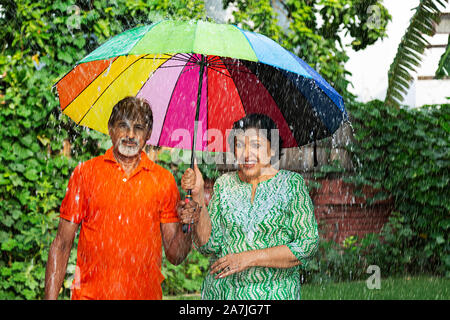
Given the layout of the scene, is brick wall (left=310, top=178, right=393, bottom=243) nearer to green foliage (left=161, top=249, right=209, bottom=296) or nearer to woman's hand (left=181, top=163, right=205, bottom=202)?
green foliage (left=161, top=249, right=209, bottom=296)

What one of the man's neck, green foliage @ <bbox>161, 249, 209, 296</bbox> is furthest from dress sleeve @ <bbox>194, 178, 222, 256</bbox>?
green foliage @ <bbox>161, 249, 209, 296</bbox>

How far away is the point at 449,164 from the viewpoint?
7301mm

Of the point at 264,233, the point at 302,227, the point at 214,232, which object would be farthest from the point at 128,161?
the point at 302,227

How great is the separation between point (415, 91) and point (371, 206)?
4.02 m

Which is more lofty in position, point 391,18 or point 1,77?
point 391,18

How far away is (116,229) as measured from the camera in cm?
265

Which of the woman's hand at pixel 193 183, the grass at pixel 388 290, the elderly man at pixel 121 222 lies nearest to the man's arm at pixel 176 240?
the elderly man at pixel 121 222

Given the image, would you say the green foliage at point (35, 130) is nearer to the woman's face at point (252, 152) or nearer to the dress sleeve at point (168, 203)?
the dress sleeve at point (168, 203)

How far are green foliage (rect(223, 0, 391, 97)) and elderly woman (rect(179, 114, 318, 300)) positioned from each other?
182 inches

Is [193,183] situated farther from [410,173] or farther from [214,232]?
[410,173]

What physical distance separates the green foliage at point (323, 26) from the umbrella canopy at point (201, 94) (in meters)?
3.98

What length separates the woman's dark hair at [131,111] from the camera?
282 cm

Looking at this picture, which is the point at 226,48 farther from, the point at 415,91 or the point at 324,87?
the point at 415,91
